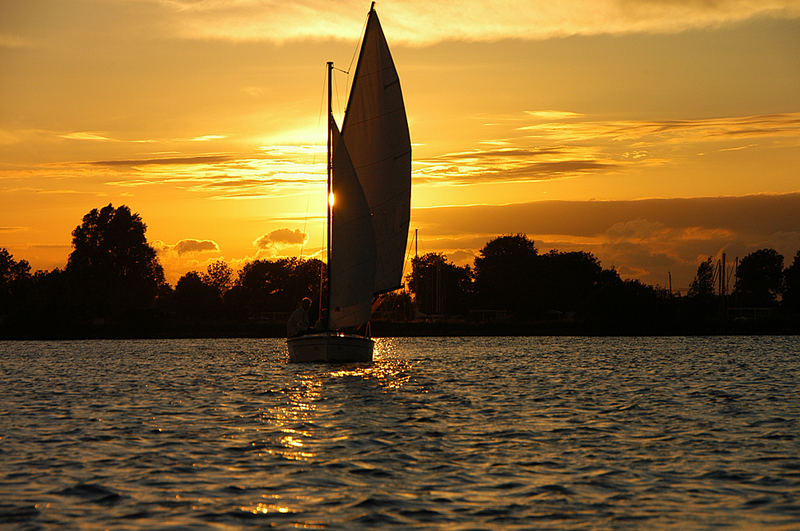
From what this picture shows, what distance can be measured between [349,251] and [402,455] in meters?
31.0

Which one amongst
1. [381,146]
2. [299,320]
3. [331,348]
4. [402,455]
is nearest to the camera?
[402,455]

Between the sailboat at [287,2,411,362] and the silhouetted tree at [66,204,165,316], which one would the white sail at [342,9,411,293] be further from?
the silhouetted tree at [66,204,165,316]

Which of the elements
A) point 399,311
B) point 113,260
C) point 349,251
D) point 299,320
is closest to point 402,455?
point 349,251

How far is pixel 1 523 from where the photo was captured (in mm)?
15117

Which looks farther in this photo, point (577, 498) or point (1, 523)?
point (577, 498)

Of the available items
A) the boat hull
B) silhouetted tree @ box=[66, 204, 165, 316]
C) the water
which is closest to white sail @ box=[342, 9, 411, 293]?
the boat hull

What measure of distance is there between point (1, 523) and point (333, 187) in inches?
1566

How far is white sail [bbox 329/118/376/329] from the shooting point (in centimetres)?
5269

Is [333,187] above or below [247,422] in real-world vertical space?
above

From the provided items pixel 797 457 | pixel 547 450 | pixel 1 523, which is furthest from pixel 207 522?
pixel 797 457

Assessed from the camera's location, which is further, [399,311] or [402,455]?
[399,311]

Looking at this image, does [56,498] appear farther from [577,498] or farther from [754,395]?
[754,395]

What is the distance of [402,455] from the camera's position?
22.2 meters

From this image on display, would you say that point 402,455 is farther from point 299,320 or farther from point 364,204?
point 299,320
